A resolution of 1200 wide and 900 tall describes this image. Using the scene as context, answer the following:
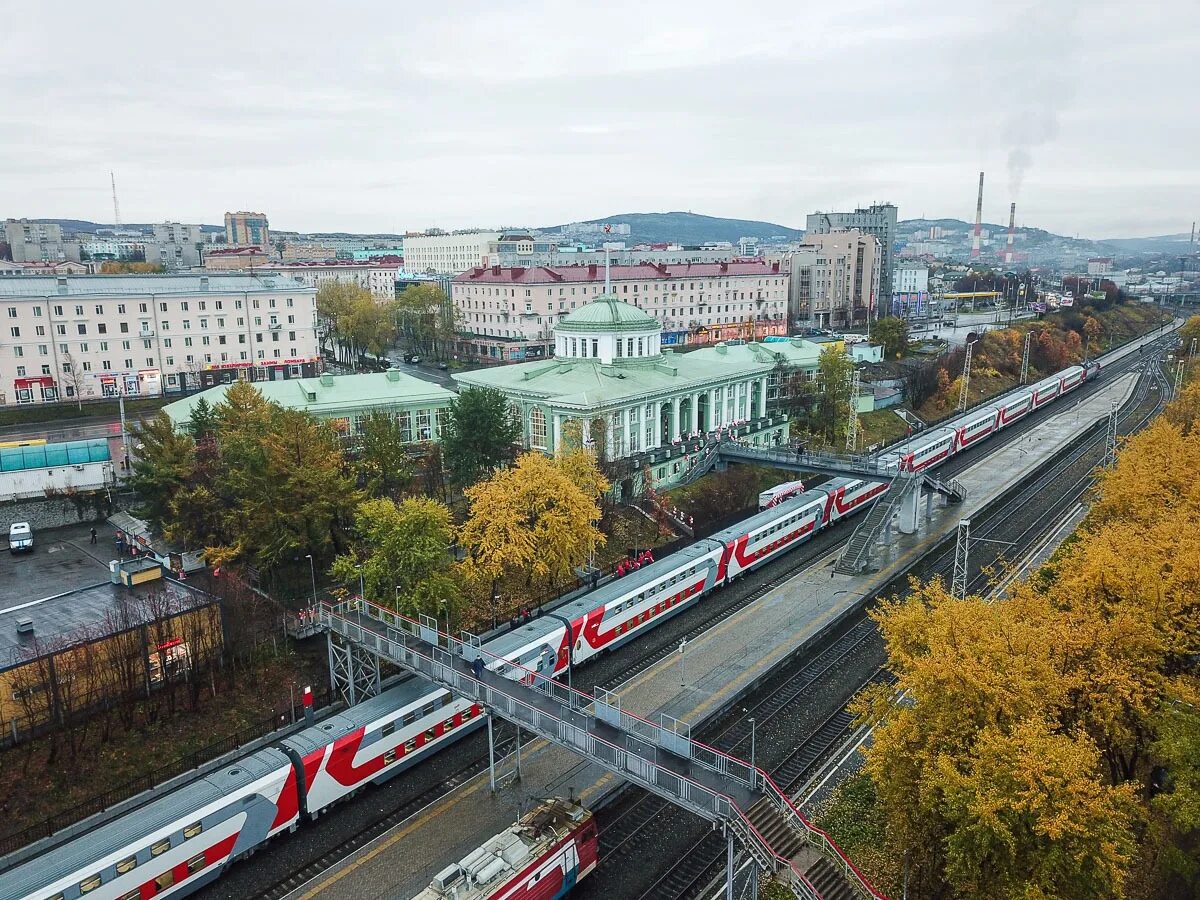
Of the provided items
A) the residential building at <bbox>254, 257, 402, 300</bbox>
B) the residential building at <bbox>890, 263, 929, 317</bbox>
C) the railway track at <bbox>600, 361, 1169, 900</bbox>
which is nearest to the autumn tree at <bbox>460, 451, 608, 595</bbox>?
the railway track at <bbox>600, 361, 1169, 900</bbox>

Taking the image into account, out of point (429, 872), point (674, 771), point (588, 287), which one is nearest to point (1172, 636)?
point (674, 771)

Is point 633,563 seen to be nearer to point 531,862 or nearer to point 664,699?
point 664,699

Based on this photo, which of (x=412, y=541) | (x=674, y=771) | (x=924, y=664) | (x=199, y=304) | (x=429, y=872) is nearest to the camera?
(x=924, y=664)

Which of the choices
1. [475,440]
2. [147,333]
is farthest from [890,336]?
[147,333]

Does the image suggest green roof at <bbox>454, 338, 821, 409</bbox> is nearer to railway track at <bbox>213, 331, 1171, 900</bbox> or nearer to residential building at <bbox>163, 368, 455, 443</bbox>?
residential building at <bbox>163, 368, 455, 443</bbox>

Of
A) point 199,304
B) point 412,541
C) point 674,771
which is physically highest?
point 199,304

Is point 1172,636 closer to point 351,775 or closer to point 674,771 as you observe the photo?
point 674,771
